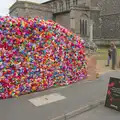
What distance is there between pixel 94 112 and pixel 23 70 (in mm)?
3021

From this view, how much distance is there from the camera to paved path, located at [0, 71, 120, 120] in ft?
18.4

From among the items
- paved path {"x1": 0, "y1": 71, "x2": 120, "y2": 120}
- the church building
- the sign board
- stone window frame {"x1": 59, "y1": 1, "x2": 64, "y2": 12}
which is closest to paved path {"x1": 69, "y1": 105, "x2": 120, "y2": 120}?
the sign board

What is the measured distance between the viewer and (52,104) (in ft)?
21.3

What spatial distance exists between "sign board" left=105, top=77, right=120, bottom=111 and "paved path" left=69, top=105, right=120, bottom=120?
6.7 inches

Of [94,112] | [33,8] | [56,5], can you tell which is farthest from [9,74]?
[56,5]

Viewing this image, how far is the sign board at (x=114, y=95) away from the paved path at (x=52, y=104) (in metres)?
0.80

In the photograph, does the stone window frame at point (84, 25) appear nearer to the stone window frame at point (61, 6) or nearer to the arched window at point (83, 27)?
the arched window at point (83, 27)

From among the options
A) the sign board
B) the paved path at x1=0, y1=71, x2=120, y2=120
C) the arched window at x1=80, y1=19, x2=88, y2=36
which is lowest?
the paved path at x1=0, y1=71, x2=120, y2=120

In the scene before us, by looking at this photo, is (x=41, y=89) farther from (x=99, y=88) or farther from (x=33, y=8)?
(x=33, y=8)

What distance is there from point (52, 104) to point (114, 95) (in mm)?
1990

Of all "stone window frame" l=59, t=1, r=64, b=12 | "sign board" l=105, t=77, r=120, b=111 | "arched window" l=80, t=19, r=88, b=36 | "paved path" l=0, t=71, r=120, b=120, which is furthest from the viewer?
"stone window frame" l=59, t=1, r=64, b=12

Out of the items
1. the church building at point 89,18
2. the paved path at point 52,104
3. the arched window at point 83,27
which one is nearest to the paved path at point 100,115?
the paved path at point 52,104

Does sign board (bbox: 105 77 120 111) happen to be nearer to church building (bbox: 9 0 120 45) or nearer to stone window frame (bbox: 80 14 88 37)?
church building (bbox: 9 0 120 45)

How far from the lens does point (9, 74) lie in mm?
7086
